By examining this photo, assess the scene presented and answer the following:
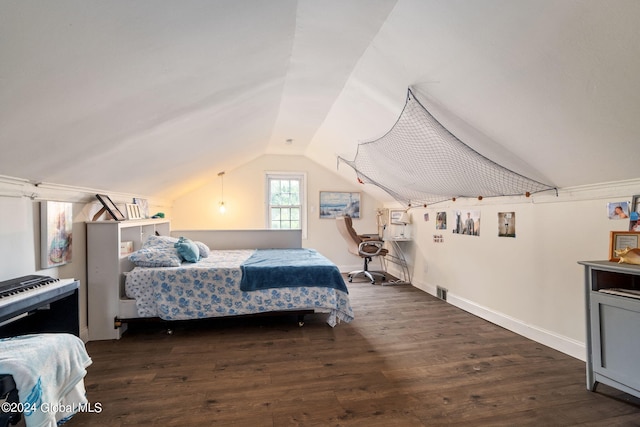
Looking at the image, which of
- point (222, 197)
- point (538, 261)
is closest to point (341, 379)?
point (538, 261)

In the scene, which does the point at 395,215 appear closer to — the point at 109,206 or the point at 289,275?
the point at 289,275

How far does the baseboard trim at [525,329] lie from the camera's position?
242 centimetres

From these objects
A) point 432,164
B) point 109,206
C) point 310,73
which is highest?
point 310,73

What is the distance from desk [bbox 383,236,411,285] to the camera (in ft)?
16.1

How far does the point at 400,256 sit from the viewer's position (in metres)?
5.27

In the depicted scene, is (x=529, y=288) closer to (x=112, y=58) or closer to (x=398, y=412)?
(x=398, y=412)

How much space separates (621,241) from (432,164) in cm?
161

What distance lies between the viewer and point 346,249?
19.8 feet

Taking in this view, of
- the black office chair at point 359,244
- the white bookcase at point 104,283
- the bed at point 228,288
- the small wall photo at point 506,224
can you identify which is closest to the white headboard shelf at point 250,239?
the black office chair at point 359,244

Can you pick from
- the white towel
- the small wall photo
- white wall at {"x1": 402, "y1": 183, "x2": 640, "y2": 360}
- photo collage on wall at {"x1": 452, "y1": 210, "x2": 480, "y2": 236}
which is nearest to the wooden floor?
white wall at {"x1": 402, "y1": 183, "x2": 640, "y2": 360}

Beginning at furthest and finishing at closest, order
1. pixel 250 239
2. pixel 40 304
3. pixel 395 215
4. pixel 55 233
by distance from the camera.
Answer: pixel 395 215, pixel 250 239, pixel 55 233, pixel 40 304

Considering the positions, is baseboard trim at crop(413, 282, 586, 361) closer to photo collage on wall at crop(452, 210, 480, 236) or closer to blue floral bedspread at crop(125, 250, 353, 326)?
photo collage on wall at crop(452, 210, 480, 236)

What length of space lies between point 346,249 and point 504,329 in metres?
3.31

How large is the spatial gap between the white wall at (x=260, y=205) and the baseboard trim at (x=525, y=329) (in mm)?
2507
